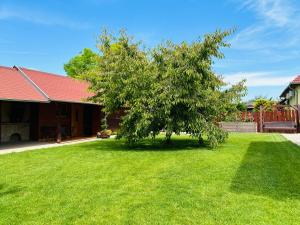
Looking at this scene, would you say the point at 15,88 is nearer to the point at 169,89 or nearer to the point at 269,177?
the point at 169,89

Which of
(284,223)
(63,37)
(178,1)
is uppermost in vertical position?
(63,37)

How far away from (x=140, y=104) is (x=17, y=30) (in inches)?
682

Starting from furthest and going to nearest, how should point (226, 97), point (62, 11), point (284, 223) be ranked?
1. point (62, 11)
2. point (226, 97)
3. point (284, 223)

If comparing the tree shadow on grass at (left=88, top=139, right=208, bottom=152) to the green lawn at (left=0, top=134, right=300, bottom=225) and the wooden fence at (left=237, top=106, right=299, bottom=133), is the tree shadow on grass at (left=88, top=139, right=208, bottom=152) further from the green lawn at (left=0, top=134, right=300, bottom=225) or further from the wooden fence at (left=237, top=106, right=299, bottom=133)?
the wooden fence at (left=237, top=106, right=299, bottom=133)

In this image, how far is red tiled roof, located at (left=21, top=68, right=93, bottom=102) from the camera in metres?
16.8

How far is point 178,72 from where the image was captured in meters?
12.7

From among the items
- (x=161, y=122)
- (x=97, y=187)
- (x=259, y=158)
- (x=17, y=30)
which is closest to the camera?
(x=97, y=187)

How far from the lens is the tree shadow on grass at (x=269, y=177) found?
631 cm

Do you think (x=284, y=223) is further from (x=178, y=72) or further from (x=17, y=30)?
(x=17, y=30)

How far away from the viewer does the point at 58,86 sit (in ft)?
61.7

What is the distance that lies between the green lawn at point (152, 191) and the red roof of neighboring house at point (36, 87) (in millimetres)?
5000

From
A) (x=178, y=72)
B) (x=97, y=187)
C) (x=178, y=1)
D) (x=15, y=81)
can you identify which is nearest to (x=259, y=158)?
(x=178, y=72)

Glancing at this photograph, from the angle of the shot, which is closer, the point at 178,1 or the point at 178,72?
the point at 178,72

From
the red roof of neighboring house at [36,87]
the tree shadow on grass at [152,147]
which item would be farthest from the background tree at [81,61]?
the tree shadow on grass at [152,147]
